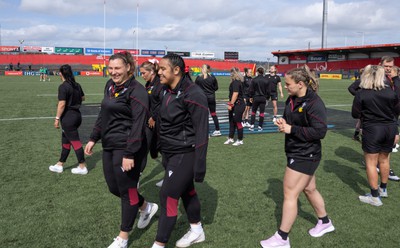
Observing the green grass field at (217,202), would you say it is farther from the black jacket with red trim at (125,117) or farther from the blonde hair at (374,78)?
the blonde hair at (374,78)

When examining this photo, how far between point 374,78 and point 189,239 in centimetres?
324

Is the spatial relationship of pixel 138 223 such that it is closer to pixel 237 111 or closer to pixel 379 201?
pixel 379 201

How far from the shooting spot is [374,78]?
178 inches

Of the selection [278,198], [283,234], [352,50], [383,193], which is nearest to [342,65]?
[352,50]

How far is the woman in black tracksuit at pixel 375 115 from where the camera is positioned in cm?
457

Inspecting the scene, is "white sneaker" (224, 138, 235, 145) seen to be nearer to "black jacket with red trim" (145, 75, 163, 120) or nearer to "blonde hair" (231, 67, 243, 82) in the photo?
"blonde hair" (231, 67, 243, 82)

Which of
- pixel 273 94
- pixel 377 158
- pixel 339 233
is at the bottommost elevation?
pixel 339 233

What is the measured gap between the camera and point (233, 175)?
20.3ft

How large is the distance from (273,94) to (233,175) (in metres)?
6.08

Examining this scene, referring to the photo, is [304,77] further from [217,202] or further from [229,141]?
[229,141]

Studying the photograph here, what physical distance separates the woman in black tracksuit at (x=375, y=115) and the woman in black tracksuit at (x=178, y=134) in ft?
8.92

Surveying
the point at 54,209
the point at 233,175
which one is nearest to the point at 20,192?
the point at 54,209

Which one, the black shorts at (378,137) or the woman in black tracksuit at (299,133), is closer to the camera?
the woman in black tracksuit at (299,133)

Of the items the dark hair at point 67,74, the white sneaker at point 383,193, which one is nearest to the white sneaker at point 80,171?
the dark hair at point 67,74
